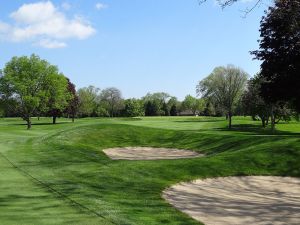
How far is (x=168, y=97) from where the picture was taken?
623ft

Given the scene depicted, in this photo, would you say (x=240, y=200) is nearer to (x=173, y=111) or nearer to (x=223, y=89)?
(x=223, y=89)

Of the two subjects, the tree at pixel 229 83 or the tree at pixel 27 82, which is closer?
the tree at pixel 27 82

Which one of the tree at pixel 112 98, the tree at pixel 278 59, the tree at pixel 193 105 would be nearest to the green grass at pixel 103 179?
the tree at pixel 278 59

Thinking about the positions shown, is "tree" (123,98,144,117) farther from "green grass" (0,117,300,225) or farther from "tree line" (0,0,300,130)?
"green grass" (0,117,300,225)

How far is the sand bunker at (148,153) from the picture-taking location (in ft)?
90.4

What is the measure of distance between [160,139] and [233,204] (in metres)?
22.6

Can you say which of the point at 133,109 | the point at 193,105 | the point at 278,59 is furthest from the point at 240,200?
the point at 193,105

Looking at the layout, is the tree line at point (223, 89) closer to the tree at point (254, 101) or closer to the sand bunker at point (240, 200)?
the tree at point (254, 101)

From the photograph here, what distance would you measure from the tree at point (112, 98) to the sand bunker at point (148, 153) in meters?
118

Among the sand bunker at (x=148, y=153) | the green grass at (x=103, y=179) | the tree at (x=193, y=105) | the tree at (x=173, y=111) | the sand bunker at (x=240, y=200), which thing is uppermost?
the tree at (x=193, y=105)

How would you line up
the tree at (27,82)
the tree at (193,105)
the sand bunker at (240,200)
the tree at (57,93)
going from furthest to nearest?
the tree at (193,105)
the tree at (57,93)
the tree at (27,82)
the sand bunker at (240,200)

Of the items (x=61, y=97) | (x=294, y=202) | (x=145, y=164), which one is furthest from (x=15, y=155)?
(x=61, y=97)

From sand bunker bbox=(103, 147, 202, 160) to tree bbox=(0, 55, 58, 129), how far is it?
45.4 meters

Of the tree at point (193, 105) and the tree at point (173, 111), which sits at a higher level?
the tree at point (193, 105)
